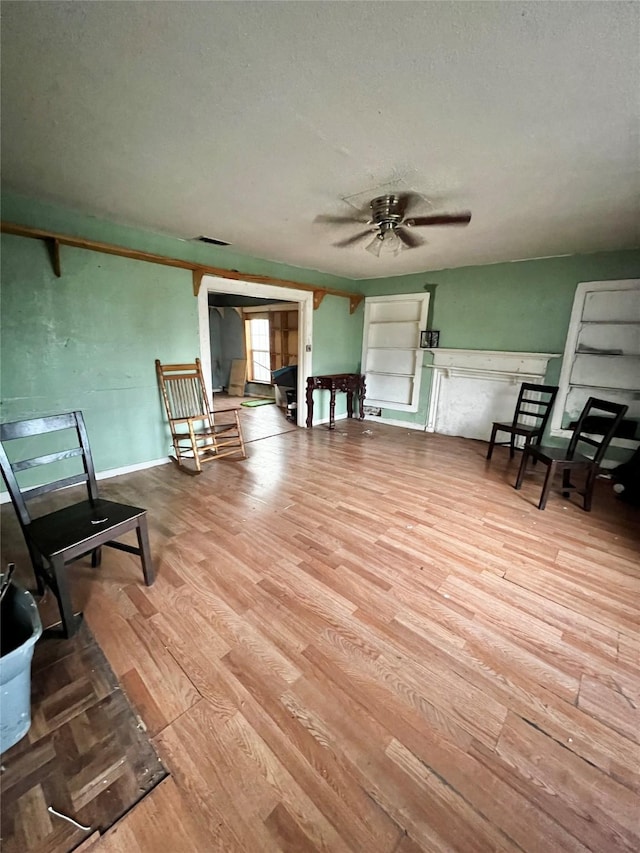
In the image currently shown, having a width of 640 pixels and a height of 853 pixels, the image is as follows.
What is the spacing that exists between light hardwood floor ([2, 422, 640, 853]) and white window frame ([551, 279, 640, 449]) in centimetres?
145

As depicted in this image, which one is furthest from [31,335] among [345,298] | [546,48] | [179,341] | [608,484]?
[608,484]

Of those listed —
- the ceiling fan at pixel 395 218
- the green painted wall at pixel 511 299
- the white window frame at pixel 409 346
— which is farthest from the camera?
the white window frame at pixel 409 346

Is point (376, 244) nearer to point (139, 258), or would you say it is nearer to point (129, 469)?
point (139, 258)

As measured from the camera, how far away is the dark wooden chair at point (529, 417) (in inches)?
130

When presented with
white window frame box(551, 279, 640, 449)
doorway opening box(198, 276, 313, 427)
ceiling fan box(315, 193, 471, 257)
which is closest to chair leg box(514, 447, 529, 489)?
white window frame box(551, 279, 640, 449)

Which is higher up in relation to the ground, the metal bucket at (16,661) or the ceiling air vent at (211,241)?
the ceiling air vent at (211,241)

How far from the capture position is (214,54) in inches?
45.3

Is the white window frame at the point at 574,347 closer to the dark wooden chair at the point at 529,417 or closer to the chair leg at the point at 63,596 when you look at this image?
the dark wooden chair at the point at 529,417

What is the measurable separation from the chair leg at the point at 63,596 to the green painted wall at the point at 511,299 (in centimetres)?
470

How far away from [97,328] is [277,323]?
4.46m

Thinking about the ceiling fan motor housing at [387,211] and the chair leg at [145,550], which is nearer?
the chair leg at [145,550]

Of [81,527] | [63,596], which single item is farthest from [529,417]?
[63,596]

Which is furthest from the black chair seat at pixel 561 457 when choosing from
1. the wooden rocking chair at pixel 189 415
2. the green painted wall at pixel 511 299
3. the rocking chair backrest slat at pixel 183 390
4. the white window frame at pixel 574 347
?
the rocking chair backrest slat at pixel 183 390

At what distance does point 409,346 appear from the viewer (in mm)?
5145
